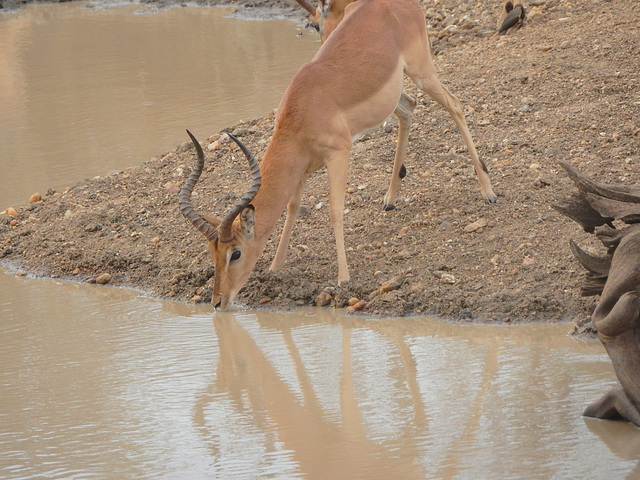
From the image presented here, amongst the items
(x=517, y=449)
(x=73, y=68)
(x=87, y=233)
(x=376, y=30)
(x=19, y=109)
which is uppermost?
(x=73, y=68)

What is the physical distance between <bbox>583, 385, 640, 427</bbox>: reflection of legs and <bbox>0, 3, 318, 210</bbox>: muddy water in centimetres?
740

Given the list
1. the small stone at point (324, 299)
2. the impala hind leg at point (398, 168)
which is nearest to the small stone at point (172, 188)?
the impala hind leg at point (398, 168)

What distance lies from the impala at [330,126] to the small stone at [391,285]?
0.32m

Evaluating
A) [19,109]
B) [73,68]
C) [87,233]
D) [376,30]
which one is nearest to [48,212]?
[87,233]

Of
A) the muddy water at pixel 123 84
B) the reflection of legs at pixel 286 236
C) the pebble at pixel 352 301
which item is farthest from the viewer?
the muddy water at pixel 123 84

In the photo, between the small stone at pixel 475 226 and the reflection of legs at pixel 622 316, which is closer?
the reflection of legs at pixel 622 316

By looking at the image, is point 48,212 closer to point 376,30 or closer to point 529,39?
point 376,30

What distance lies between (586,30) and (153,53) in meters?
9.54

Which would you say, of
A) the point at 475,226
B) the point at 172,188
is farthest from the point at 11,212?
the point at 475,226

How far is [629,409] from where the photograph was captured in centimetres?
462

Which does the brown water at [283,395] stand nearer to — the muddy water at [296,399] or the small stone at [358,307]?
the muddy water at [296,399]

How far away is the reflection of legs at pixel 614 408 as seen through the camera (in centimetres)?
462

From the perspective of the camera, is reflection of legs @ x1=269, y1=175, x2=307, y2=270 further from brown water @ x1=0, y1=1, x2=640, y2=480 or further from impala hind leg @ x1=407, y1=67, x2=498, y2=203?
impala hind leg @ x1=407, y1=67, x2=498, y2=203

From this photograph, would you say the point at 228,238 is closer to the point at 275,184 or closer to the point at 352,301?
the point at 275,184
